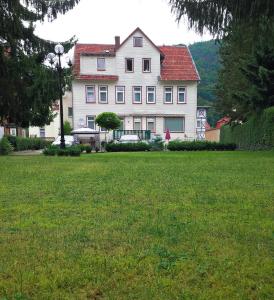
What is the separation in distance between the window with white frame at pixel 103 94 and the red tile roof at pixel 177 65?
244 inches

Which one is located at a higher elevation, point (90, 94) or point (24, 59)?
point (90, 94)

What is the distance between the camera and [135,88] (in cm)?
4928

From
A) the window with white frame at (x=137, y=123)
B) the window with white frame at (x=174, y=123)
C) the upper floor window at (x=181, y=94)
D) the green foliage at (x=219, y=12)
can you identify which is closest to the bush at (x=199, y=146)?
the window with white frame at (x=137, y=123)

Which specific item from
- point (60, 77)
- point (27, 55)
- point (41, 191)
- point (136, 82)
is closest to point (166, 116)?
point (136, 82)

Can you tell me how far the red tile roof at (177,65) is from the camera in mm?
49344

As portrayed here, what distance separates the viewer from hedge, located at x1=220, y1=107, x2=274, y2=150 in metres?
25.8

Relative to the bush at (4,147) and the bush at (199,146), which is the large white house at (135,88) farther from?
the bush at (4,147)

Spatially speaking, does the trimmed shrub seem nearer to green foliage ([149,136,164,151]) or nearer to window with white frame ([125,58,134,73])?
green foliage ([149,136,164,151])

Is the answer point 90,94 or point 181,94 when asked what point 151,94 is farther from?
point 90,94

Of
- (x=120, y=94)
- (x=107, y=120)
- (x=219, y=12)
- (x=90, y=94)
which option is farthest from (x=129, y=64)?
(x=219, y=12)

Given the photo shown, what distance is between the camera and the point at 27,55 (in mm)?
18375

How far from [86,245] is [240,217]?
7.56 ft

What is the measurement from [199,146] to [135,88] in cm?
1845

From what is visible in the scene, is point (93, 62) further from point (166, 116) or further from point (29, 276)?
point (29, 276)
